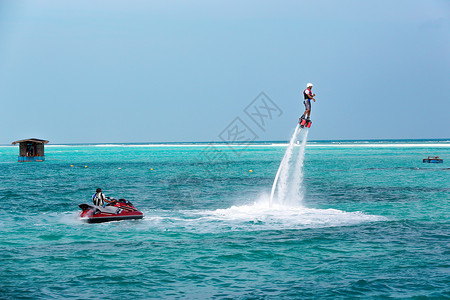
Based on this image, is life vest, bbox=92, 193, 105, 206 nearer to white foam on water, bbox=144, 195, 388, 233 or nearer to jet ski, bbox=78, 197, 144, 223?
jet ski, bbox=78, 197, 144, 223

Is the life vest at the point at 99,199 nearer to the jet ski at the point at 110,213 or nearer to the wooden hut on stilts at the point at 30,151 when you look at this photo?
the jet ski at the point at 110,213

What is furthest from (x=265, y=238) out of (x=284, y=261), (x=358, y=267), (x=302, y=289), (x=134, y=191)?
(x=134, y=191)

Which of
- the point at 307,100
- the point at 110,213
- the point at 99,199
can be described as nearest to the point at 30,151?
the point at 99,199

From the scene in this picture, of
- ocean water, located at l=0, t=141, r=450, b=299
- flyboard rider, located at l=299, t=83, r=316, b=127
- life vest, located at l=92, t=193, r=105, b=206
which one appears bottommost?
ocean water, located at l=0, t=141, r=450, b=299

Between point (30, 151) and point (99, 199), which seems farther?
point (30, 151)

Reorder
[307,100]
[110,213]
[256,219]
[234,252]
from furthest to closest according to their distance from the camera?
[256,219] → [110,213] → [307,100] → [234,252]

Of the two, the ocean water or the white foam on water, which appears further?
the white foam on water

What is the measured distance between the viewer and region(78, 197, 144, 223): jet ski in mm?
28609

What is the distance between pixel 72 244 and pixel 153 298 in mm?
9137

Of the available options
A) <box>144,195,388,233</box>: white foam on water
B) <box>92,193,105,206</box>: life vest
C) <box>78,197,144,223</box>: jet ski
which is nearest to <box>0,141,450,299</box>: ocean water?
<box>144,195,388,233</box>: white foam on water

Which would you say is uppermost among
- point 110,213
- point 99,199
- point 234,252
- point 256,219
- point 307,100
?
point 307,100

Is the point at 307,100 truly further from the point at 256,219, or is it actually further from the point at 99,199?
the point at 99,199

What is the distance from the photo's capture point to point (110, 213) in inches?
1134

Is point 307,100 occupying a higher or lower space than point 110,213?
higher
